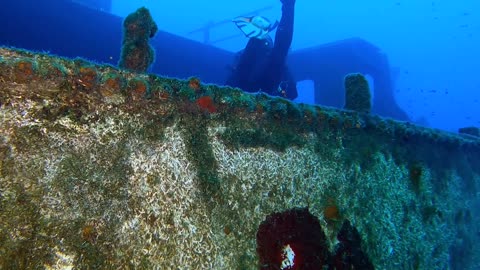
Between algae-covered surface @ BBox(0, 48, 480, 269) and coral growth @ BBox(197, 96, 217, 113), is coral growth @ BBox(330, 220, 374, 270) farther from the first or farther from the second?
coral growth @ BBox(197, 96, 217, 113)

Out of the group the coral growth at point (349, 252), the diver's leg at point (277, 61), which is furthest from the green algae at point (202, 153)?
the diver's leg at point (277, 61)

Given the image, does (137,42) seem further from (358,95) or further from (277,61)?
(277,61)

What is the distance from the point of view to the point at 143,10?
1875 millimetres

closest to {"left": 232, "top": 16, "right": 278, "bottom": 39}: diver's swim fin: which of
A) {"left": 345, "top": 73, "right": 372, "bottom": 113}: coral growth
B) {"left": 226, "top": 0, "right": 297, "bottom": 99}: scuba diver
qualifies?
{"left": 226, "top": 0, "right": 297, "bottom": 99}: scuba diver

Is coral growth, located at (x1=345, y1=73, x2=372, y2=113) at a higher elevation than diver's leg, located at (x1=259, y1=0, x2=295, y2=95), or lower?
→ lower

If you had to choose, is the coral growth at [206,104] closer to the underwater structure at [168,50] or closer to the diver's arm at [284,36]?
the underwater structure at [168,50]

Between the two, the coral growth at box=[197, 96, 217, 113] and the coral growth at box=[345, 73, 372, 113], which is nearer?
the coral growth at box=[197, 96, 217, 113]

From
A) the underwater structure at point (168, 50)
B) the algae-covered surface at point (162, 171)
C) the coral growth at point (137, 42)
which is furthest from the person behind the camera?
the underwater structure at point (168, 50)

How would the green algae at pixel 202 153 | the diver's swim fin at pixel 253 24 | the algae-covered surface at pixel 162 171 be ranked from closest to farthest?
the algae-covered surface at pixel 162 171
the green algae at pixel 202 153
the diver's swim fin at pixel 253 24

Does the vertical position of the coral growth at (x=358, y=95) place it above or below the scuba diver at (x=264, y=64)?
below

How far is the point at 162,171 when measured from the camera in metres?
1.61

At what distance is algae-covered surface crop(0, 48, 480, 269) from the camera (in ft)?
4.31

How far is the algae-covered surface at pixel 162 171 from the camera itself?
1314 millimetres

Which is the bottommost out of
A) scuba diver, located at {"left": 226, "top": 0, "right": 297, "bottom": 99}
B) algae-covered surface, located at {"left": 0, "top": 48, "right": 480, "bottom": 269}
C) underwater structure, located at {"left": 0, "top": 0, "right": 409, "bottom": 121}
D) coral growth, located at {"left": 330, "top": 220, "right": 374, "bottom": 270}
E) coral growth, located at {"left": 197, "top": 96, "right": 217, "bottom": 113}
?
coral growth, located at {"left": 330, "top": 220, "right": 374, "bottom": 270}
